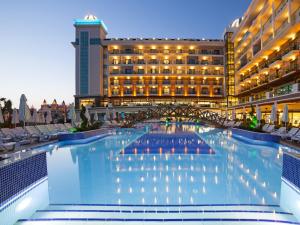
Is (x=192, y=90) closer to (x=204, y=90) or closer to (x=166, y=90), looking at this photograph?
(x=204, y=90)

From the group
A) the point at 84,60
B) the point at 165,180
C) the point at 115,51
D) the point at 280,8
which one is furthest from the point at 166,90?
the point at 165,180

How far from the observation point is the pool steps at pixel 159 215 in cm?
407

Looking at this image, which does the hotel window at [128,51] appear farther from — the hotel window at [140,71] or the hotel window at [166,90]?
the hotel window at [166,90]

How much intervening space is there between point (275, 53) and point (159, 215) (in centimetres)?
2971

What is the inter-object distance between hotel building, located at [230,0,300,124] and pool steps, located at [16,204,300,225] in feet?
54.7

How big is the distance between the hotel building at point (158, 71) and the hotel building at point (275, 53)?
11.9 metres

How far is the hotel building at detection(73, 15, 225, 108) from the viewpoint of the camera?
174 ft

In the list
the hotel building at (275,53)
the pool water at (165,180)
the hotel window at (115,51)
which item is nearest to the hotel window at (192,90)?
the hotel building at (275,53)

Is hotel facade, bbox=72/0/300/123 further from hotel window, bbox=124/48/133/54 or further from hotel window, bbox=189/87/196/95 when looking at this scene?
hotel window, bbox=124/48/133/54

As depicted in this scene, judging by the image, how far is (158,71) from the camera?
5388 centimetres

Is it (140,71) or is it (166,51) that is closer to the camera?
(140,71)

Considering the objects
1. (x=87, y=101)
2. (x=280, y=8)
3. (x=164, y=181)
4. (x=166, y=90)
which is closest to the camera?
(x=164, y=181)

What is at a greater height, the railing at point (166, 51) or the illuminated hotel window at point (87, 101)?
the railing at point (166, 51)

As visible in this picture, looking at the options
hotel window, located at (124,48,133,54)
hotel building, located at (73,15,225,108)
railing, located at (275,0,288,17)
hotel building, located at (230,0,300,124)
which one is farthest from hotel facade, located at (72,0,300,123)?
railing, located at (275,0,288,17)
